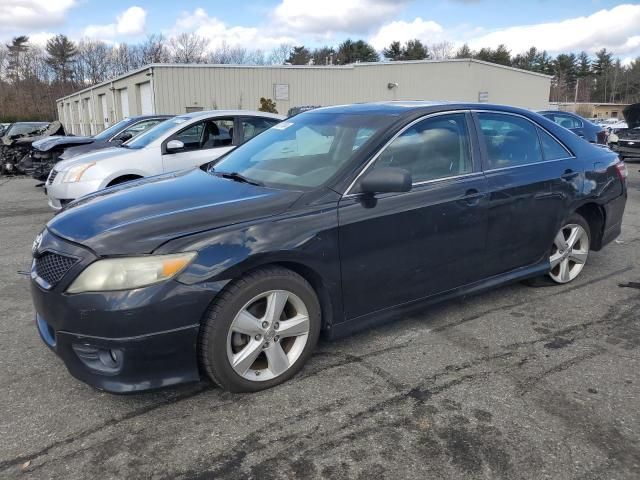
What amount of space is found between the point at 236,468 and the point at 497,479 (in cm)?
114

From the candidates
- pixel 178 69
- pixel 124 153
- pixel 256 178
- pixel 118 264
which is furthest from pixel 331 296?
pixel 178 69

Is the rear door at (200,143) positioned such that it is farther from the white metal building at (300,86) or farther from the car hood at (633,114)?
the white metal building at (300,86)

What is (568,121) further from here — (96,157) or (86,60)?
(86,60)

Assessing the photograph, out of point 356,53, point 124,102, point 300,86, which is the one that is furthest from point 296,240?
point 356,53

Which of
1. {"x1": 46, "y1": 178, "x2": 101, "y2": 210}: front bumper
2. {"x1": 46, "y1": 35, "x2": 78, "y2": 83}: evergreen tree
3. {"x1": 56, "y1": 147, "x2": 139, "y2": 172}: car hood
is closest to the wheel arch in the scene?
{"x1": 56, "y1": 147, "x2": 139, "y2": 172}: car hood

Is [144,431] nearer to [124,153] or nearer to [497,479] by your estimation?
[497,479]

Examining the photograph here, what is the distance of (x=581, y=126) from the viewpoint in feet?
42.6

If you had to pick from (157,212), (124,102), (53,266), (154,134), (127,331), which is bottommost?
(127,331)

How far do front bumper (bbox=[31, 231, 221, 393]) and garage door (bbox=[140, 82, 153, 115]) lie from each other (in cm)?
2553

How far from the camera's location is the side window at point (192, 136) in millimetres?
7344

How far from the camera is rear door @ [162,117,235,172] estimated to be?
7.13 meters

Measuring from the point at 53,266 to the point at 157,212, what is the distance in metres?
0.59

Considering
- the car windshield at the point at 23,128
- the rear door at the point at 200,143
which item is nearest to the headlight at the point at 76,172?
the rear door at the point at 200,143

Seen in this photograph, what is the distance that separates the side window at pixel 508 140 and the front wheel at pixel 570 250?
30.7 inches
